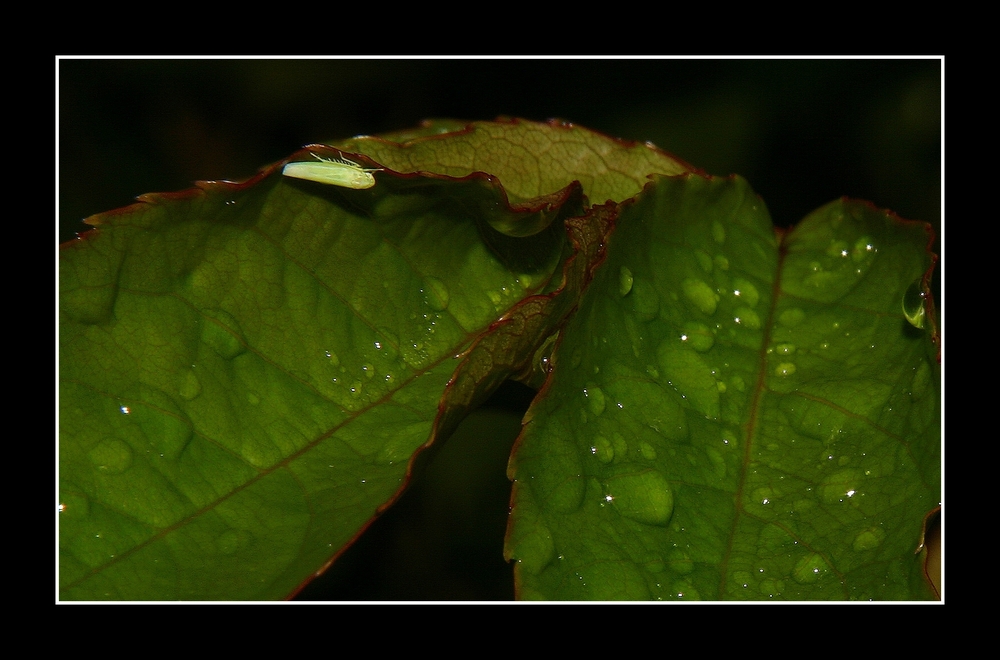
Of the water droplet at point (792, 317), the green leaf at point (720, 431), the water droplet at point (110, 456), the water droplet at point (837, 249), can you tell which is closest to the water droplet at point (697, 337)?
the green leaf at point (720, 431)

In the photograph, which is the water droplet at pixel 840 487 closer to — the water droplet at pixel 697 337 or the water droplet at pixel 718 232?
the water droplet at pixel 697 337

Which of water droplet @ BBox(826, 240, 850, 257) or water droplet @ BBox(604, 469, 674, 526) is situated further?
water droplet @ BBox(826, 240, 850, 257)

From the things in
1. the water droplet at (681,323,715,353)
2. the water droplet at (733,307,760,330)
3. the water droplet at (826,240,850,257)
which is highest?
the water droplet at (826,240,850,257)

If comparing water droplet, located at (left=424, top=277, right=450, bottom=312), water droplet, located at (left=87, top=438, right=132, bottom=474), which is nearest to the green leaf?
water droplet, located at (left=424, top=277, right=450, bottom=312)

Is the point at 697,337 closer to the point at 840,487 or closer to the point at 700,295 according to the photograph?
the point at 700,295

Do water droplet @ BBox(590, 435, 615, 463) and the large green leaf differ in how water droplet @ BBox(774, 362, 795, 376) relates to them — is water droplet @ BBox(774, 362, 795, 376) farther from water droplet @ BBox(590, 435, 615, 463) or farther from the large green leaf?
water droplet @ BBox(590, 435, 615, 463)

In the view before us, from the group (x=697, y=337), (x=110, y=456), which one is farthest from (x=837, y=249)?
(x=110, y=456)

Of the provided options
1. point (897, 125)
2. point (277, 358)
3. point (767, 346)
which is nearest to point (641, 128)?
point (897, 125)
